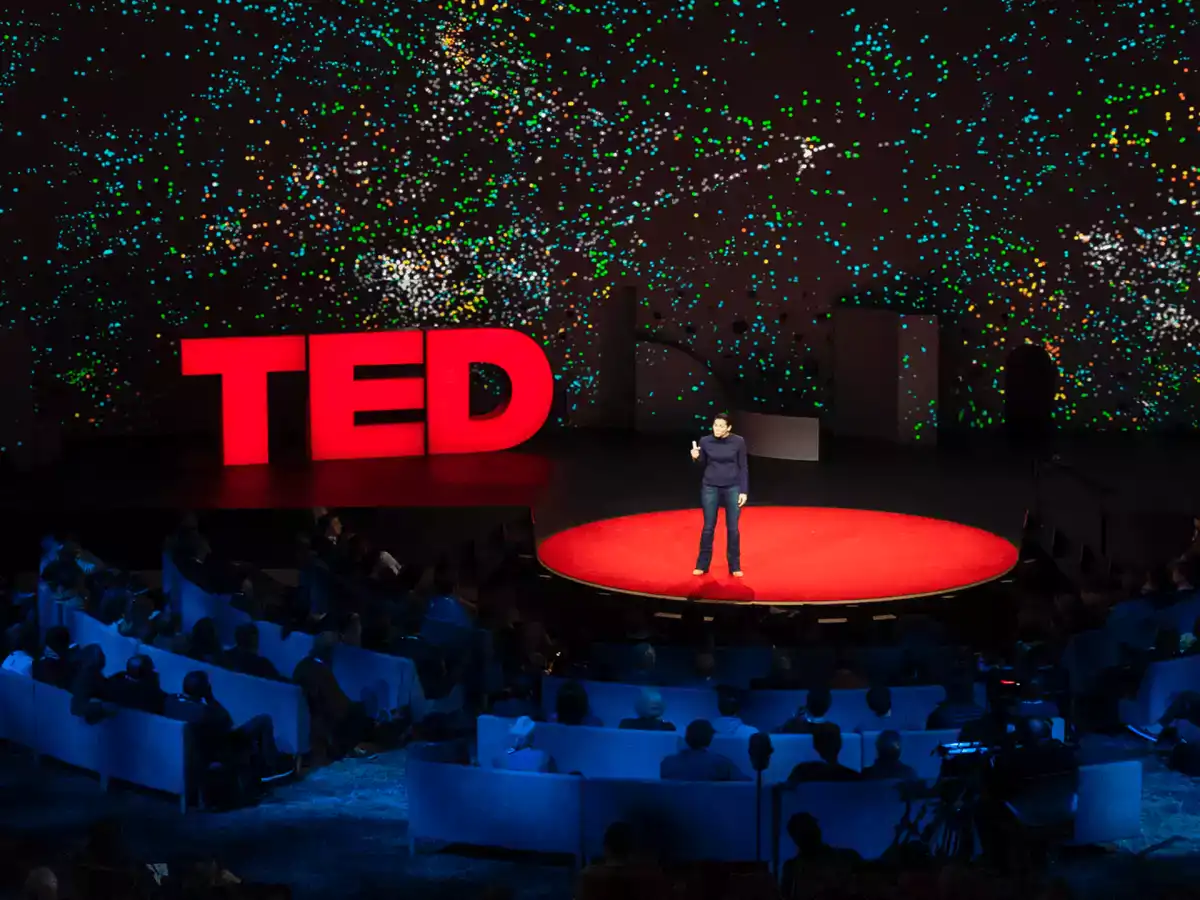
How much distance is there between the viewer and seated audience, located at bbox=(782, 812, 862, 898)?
22.0 ft

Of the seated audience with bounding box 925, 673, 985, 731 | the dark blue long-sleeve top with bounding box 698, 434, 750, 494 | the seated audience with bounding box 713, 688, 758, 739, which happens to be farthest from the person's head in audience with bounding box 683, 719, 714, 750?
the dark blue long-sleeve top with bounding box 698, 434, 750, 494

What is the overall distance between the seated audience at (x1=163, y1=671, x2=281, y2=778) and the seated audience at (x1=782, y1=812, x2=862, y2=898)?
3070mm

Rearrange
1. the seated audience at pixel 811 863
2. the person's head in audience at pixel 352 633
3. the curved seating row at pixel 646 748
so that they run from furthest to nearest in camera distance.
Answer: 1. the person's head in audience at pixel 352 633
2. the curved seating row at pixel 646 748
3. the seated audience at pixel 811 863

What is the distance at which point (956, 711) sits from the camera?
29.5 feet

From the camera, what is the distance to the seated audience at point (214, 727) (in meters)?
9.36

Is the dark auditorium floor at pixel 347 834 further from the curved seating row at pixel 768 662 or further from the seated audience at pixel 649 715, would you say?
the curved seating row at pixel 768 662

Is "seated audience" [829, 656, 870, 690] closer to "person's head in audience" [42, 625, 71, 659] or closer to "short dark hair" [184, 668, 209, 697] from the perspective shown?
"short dark hair" [184, 668, 209, 697]

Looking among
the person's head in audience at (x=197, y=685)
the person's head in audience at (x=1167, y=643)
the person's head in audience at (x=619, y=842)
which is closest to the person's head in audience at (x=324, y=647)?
the person's head in audience at (x=197, y=685)

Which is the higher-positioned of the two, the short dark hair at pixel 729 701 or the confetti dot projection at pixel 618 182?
the confetti dot projection at pixel 618 182

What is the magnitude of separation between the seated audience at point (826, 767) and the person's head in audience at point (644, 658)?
165cm

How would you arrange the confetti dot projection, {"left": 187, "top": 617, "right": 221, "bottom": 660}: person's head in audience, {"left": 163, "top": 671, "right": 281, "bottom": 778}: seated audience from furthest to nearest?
the confetti dot projection
{"left": 187, "top": 617, "right": 221, "bottom": 660}: person's head in audience
{"left": 163, "top": 671, "right": 281, "bottom": 778}: seated audience

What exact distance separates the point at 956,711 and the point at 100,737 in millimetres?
4606

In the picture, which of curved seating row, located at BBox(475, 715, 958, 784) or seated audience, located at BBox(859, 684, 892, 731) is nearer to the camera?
curved seating row, located at BBox(475, 715, 958, 784)

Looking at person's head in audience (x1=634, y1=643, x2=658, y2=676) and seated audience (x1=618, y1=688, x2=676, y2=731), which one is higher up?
person's head in audience (x1=634, y1=643, x2=658, y2=676)
